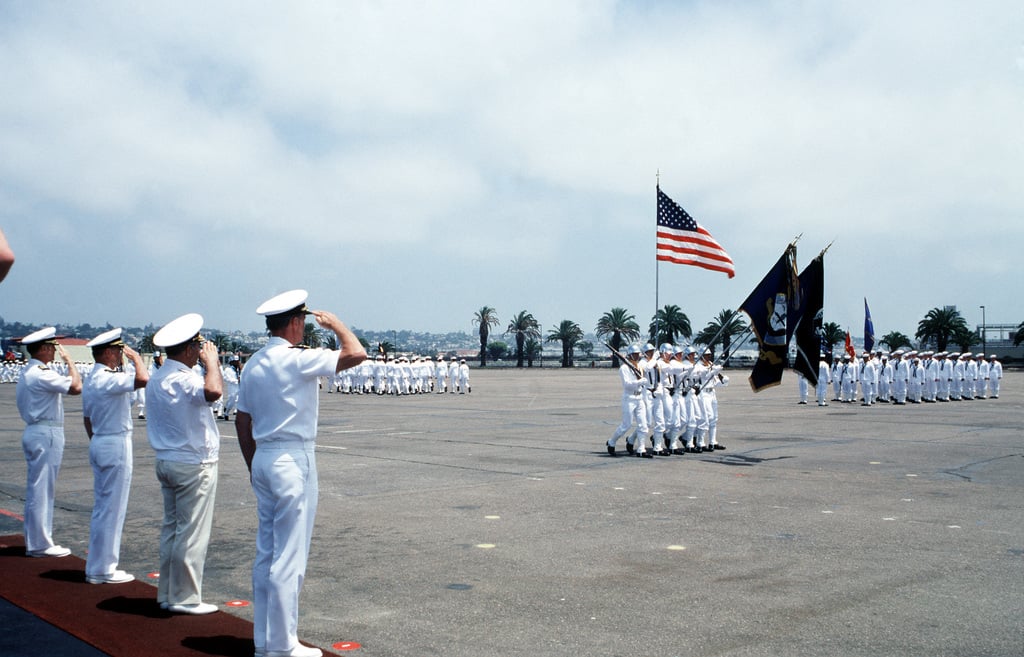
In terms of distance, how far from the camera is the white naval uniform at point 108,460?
22.0 feet

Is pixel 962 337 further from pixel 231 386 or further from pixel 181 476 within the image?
pixel 181 476

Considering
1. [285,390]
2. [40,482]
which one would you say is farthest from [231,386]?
[285,390]

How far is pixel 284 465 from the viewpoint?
4.93m

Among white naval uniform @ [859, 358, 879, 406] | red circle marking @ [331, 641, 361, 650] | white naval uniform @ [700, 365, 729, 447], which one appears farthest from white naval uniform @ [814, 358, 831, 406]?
red circle marking @ [331, 641, 361, 650]

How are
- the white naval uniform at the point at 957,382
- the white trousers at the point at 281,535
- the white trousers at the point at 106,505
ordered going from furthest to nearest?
1. the white naval uniform at the point at 957,382
2. the white trousers at the point at 106,505
3. the white trousers at the point at 281,535

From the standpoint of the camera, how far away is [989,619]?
5.80 m

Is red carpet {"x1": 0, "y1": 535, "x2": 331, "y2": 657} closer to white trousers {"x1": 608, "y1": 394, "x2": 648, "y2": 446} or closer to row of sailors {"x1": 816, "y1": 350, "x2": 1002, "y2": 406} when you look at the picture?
white trousers {"x1": 608, "y1": 394, "x2": 648, "y2": 446}

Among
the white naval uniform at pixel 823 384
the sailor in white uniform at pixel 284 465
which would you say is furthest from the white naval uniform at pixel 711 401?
the white naval uniform at pixel 823 384

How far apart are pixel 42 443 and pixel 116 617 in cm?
239

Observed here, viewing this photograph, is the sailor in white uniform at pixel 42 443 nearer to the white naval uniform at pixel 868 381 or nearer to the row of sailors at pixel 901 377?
the row of sailors at pixel 901 377

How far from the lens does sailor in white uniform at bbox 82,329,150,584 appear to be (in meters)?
6.71

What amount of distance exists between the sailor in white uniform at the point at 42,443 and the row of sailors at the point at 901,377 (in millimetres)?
28783

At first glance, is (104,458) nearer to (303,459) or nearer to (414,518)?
(303,459)

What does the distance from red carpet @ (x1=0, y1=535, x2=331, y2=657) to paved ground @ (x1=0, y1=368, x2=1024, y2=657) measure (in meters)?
0.50
